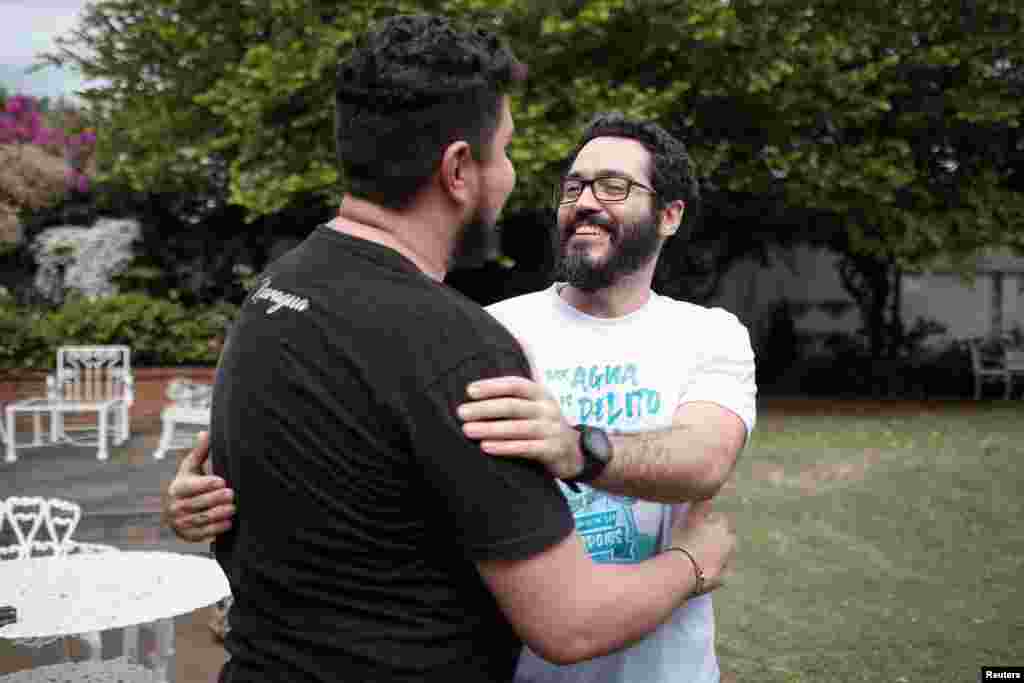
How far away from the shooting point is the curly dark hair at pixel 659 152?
2.24 m

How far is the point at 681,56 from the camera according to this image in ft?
40.9

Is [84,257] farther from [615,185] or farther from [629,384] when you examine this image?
[629,384]

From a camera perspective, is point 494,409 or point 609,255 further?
point 609,255

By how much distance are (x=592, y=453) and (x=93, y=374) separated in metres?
11.5

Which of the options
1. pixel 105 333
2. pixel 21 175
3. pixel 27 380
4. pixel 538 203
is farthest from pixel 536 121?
pixel 21 175

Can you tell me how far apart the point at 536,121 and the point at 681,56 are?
7.59 ft

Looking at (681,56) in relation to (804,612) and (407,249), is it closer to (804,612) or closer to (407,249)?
(804,612)

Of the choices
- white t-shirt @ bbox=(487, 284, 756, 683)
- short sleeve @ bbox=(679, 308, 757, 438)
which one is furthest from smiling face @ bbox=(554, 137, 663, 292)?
short sleeve @ bbox=(679, 308, 757, 438)

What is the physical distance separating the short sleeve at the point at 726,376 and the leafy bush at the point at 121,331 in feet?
37.9

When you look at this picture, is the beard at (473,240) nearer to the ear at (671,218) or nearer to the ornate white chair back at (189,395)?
the ear at (671,218)

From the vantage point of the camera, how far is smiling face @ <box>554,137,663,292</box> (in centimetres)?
217

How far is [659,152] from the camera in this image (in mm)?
2246

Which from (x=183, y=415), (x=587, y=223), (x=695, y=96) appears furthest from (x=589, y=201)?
(x=695, y=96)

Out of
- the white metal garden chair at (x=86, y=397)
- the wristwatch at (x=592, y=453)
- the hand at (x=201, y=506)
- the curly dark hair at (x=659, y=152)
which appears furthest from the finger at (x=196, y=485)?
the white metal garden chair at (x=86, y=397)
